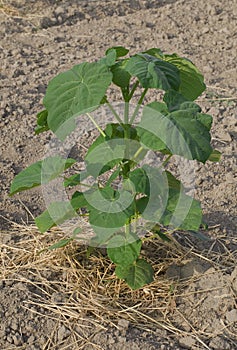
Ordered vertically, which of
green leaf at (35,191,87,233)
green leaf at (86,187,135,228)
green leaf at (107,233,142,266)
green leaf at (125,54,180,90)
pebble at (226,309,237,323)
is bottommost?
pebble at (226,309,237,323)

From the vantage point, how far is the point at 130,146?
2.47 meters

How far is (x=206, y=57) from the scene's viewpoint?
4504 millimetres

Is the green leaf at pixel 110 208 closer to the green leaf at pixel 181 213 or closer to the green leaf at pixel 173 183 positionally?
the green leaf at pixel 181 213

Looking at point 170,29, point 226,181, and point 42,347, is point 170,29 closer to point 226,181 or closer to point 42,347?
point 226,181

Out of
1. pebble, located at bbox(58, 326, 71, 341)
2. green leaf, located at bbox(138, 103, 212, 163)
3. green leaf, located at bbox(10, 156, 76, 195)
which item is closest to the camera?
green leaf, located at bbox(138, 103, 212, 163)

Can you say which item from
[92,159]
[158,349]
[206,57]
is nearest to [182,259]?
[158,349]

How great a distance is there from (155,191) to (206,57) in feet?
7.38

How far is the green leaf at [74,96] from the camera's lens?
2236 mm

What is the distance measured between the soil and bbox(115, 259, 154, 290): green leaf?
0.15m

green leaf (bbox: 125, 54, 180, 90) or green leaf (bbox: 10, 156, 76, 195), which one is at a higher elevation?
green leaf (bbox: 125, 54, 180, 90)

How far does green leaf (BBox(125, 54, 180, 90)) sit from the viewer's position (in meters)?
2.18

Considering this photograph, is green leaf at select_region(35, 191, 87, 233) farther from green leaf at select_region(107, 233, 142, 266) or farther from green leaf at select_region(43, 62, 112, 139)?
green leaf at select_region(43, 62, 112, 139)

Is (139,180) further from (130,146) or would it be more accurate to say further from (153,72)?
(153,72)

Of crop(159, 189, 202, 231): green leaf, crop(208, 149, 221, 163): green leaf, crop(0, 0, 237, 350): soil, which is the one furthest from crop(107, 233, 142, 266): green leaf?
crop(208, 149, 221, 163): green leaf
